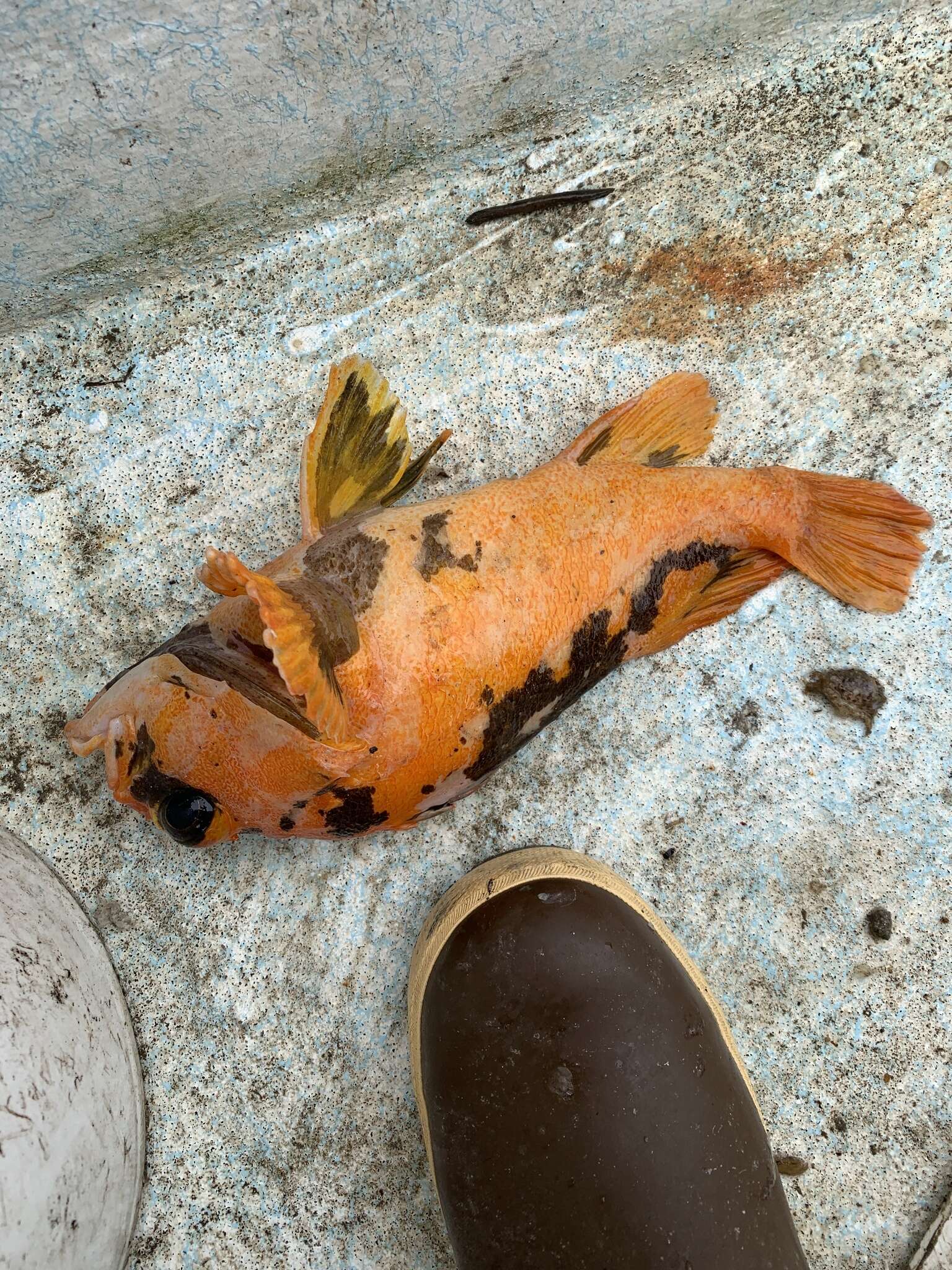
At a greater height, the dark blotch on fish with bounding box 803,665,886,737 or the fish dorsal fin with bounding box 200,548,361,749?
the fish dorsal fin with bounding box 200,548,361,749

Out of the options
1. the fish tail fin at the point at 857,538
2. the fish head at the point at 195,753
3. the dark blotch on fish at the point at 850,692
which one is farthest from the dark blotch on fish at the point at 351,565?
the dark blotch on fish at the point at 850,692

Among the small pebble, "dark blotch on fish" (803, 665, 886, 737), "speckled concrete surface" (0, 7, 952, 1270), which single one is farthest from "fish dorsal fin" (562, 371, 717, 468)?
the small pebble

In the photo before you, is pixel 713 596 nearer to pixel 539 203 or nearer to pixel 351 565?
pixel 351 565

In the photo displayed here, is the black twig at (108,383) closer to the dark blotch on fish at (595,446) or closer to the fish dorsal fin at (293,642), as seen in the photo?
the fish dorsal fin at (293,642)

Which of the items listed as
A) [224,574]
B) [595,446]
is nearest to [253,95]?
[595,446]

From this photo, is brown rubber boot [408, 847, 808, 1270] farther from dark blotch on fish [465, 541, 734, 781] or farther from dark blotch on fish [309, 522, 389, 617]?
dark blotch on fish [309, 522, 389, 617]
